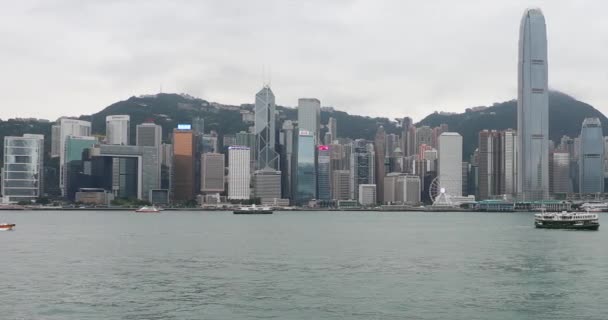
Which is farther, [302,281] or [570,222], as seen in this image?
[570,222]

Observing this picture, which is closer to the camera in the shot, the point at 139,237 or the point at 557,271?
the point at 557,271

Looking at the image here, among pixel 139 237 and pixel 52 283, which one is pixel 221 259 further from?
pixel 139 237

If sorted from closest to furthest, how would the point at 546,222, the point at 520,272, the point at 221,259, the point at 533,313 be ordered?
the point at 533,313 < the point at 520,272 < the point at 221,259 < the point at 546,222

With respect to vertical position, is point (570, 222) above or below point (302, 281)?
above

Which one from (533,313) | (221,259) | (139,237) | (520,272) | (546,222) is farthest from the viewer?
(546,222)

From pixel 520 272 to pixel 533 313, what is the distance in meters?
18.6

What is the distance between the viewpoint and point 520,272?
60.3 metres

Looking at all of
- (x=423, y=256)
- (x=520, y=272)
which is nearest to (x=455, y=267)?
(x=520, y=272)

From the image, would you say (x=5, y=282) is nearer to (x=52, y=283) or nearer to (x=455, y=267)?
(x=52, y=283)

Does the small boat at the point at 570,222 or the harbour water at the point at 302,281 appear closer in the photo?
the harbour water at the point at 302,281

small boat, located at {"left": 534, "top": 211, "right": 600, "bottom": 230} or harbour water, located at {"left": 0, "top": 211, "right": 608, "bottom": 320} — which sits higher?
small boat, located at {"left": 534, "top": 211, "right": 600, "bottom": 230}

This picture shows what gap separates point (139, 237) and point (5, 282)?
172 ft

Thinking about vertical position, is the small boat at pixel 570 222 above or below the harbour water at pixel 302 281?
above

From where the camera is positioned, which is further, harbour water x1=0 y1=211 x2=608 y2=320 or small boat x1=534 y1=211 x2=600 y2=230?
small boat x1=534 y1=211 x2=600 y2=230
